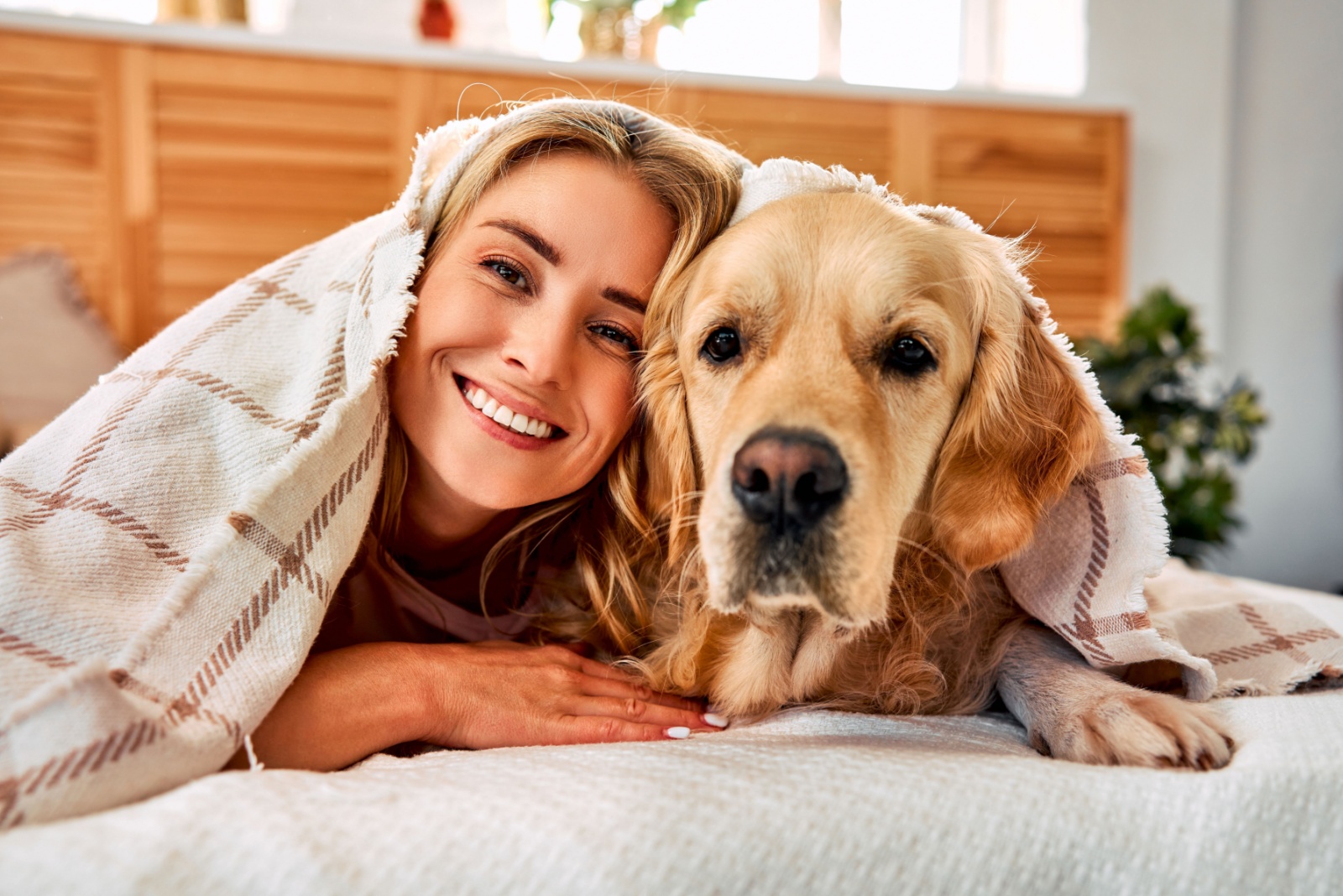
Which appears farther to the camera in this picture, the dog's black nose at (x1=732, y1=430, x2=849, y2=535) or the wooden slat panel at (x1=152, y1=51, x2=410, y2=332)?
the wooden slat panel at (x1=152, y1=51, x2=410, y2=332)

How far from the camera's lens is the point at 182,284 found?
4.17m

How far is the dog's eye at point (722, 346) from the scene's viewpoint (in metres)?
1.32

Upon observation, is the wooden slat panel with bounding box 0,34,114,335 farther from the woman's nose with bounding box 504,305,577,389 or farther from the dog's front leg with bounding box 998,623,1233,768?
the dog's front leg with bounding box 998,623,1233,768

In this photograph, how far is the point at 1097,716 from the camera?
3.57 ft

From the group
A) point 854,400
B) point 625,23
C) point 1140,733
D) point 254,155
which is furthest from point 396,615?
point 625,23

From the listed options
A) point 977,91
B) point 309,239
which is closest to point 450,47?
point 309,239

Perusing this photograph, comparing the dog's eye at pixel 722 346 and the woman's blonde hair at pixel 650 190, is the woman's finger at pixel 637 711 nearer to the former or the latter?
the woman's blonde hair at pixel 650 190

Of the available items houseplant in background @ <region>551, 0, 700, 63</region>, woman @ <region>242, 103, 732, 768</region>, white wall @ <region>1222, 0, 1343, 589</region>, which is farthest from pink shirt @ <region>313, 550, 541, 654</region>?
white wall @ <region>1222, 0, 1343, 589</region>

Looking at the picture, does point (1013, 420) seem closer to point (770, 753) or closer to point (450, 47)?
point (770, 753)

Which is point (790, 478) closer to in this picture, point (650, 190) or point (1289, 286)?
point (650, 190)

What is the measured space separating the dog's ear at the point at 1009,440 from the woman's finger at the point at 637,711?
43 cm

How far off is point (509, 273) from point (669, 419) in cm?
33

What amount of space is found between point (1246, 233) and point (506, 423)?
5.49 metres

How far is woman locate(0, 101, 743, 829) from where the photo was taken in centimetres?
94
